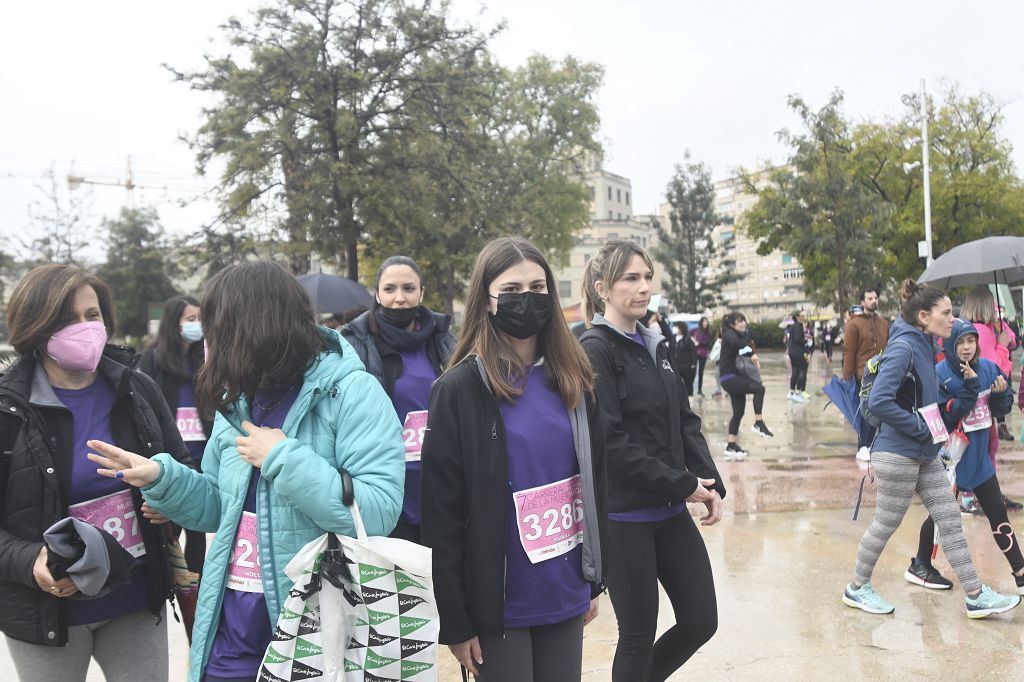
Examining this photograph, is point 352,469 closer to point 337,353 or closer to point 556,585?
point 337,353

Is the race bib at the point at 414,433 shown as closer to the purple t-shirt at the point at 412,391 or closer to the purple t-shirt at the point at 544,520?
the purple t-shirt at the point at 412,391

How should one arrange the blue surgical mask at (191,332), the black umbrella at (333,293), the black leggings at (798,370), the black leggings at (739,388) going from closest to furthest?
the blue surgical mask at (191,332)
the black umbrella at (333,293)
the black leggings at (739,388)
the black leggings at (798,370)

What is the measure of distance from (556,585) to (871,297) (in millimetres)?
9144

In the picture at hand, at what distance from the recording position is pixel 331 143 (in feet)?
62.0

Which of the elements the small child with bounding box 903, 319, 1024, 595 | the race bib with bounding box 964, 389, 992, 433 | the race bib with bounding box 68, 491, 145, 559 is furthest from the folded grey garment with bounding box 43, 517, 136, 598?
the race bib with bounding box 964, 389, 992, 433

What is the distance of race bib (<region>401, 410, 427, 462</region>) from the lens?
13.6 feet

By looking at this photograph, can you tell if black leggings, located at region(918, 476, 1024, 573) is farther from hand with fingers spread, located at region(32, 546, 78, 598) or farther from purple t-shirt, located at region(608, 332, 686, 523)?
hand with fingers spread, located at region(32, 546, 78, 598)

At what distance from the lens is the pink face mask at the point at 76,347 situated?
2.83m

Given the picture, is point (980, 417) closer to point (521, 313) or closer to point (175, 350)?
point (521, 313)

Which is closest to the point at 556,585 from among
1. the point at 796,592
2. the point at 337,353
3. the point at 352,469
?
the point at 352,469

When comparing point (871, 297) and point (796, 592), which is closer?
point (796, 592)

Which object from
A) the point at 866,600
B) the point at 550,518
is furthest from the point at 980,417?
the point at 550,518

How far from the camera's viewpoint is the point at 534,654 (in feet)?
8.68

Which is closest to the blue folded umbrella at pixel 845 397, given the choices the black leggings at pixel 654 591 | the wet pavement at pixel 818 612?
the wet pavement at pixel 818 612
